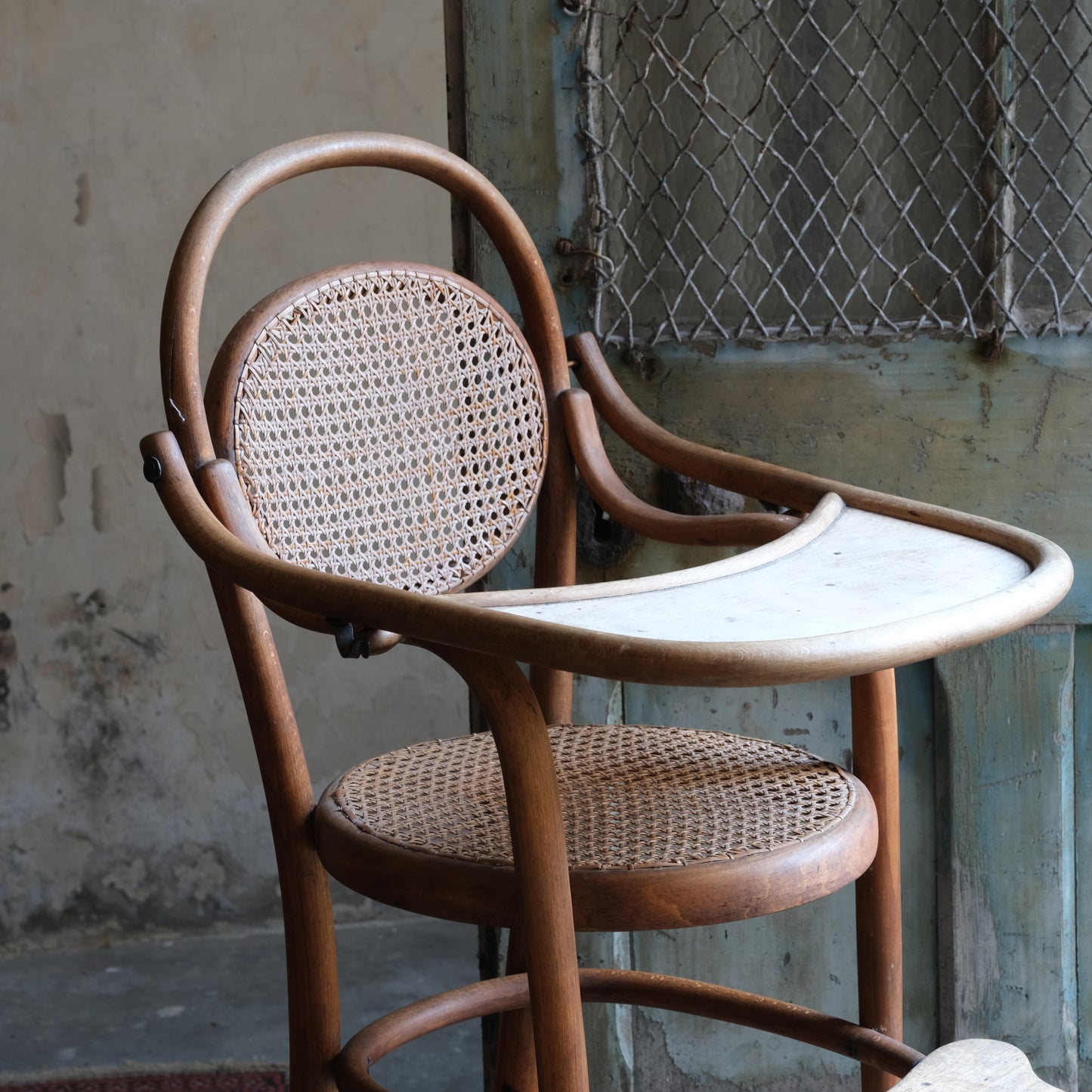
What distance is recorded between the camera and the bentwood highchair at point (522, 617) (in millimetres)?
813

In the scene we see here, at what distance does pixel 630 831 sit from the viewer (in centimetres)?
97

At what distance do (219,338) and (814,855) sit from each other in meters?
1.98

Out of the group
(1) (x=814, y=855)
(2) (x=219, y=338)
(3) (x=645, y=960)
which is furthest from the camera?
(2) (x=219, y=338)

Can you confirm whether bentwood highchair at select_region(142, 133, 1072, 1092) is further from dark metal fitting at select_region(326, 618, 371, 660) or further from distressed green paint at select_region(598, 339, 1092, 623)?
distressed green paint at select_region(598, 339, 1092, 623)

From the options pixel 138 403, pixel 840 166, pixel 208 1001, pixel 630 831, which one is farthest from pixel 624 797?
pixel 138 403

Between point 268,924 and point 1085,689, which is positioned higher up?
point 1085,689

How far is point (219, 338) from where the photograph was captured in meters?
2.62

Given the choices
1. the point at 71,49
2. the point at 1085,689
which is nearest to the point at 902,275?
the point at 1085,689

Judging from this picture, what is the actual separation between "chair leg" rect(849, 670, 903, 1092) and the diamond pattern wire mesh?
1.53 ft

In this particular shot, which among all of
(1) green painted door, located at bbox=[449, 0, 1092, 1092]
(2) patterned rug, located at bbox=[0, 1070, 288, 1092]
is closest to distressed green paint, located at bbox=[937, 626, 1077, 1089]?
(1) green painted door, located at bbox=[449, 0, 1092, 1092]

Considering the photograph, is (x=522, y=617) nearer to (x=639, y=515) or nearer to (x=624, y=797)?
(x=624, y=797)

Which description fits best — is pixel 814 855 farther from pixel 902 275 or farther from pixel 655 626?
pixel 902 275

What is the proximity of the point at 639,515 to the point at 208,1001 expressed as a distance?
153 cm

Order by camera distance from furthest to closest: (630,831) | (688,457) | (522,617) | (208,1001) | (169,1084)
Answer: (208,1001) → (169,1084) → (688,457) → (630,831) → (522,617)
